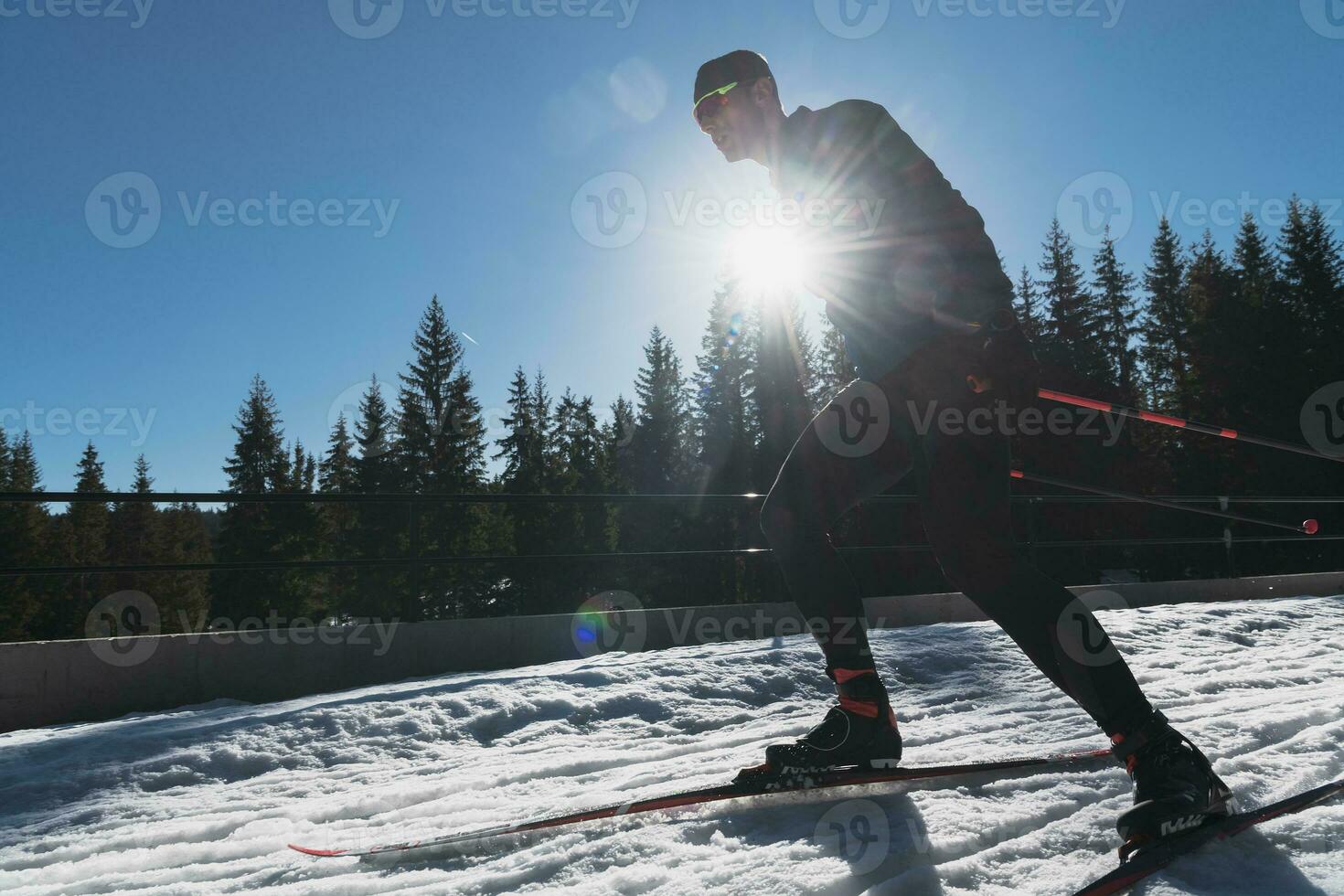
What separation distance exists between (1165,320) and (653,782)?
4389 cm

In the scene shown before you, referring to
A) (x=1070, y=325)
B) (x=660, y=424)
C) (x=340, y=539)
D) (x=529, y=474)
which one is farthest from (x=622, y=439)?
(x=1070, y=325)

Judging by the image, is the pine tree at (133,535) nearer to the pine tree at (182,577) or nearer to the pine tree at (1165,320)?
the pine tree at (182,577)

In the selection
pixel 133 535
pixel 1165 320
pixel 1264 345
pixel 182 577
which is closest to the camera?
pixel 1264 345

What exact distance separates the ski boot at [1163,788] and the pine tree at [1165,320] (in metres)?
39.5

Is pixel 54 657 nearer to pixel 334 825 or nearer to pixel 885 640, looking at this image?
pixel 334 825

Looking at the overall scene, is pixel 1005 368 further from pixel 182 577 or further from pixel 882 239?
pixel 182 577

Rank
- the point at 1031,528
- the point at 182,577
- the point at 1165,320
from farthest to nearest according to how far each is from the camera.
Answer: the point at 182,577, the point at 1165,320, the point at 1031,528

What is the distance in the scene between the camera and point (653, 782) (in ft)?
7.48

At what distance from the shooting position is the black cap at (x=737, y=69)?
2184 millimetres

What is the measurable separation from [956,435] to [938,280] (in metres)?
0.36

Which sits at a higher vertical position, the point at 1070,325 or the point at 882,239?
the point at 1070,325

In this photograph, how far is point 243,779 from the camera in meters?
2.76

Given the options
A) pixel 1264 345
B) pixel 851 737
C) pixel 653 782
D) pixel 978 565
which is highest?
Result: pixel 1264 345

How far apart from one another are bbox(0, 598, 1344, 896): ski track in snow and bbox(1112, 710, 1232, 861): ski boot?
7cm
